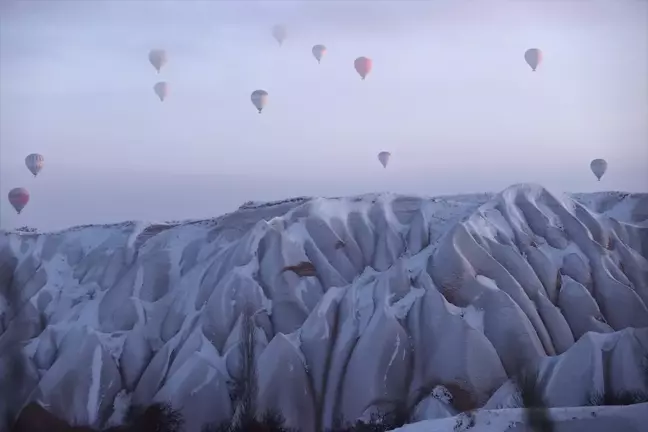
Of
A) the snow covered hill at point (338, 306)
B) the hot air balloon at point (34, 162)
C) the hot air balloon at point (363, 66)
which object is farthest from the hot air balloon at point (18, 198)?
the hot air balloon at point (363, 66)

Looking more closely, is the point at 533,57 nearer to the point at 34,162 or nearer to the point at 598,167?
the point at 598,167

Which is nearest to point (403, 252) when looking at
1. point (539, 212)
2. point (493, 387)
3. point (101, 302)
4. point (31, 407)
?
point (539, 212)

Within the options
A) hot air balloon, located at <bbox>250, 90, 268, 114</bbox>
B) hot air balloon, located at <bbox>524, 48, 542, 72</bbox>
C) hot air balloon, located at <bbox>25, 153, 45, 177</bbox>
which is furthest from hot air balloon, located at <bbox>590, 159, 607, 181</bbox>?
hot air balloon, located at <bbox>25, 153, 45, 177</bbox>

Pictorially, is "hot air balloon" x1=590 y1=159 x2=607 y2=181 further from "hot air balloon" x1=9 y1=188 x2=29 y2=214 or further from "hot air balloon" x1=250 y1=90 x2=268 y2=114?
"hot air balloon" x1=9 y1=188 x2=29 y2=214

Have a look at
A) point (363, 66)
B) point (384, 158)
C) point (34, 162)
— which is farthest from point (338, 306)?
point (34, 162)

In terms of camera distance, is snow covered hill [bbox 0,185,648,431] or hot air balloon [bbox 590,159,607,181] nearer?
snow covered hill [bbox 0,185,648,431]

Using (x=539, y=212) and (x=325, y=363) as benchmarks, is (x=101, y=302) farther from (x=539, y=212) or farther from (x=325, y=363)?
(x=539, y=212)
